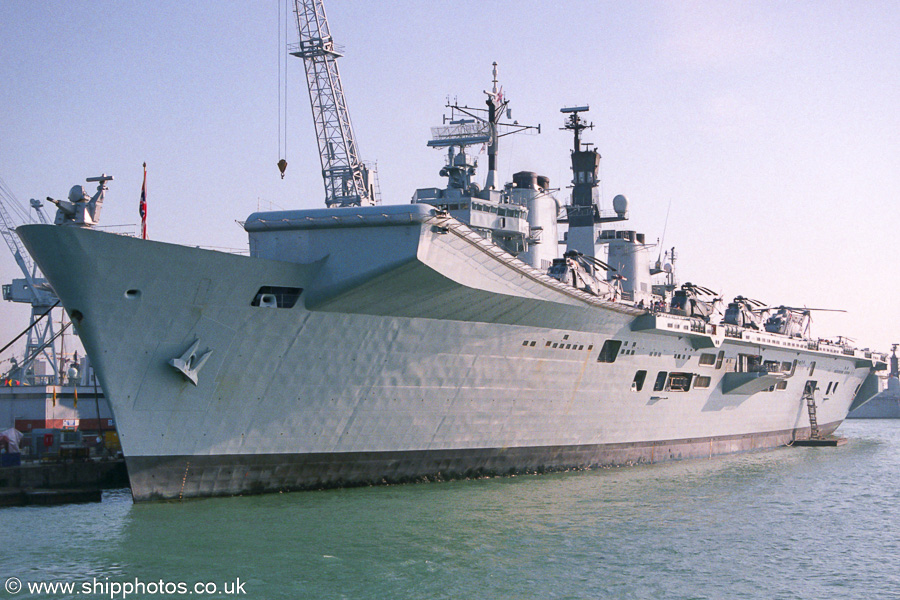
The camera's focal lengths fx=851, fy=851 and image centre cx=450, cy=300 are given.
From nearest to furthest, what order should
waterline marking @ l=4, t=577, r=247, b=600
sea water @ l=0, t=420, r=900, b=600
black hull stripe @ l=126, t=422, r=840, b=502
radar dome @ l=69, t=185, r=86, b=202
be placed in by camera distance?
waterline marking @ l=4, t=577, r=247, b=600, sea water @ l=0, t=420, r=900, b=600, radar dome @ l=69, t=185, r=86, b=202, black hull stripe @ l=126, t=422, r=840, b=502

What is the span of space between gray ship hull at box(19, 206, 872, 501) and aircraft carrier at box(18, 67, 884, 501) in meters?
0.03


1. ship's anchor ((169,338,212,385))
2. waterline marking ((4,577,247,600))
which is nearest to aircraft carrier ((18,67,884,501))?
ship's anchor ((169,338,212,385))

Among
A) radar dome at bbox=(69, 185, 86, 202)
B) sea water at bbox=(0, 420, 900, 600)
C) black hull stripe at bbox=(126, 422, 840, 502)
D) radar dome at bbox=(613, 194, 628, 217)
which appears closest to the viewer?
sea water at bbox=(0, 420, 900, 600)

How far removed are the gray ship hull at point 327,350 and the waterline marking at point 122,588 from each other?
4.95 m

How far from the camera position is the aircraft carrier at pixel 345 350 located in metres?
16.0

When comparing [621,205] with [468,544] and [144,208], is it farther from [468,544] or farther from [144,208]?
[468,544]

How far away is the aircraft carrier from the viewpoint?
16047 mm

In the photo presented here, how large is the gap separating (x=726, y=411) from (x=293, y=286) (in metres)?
19.7

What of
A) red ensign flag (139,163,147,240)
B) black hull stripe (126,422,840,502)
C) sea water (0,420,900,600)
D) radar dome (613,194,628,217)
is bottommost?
sea water (0,420,900,600)

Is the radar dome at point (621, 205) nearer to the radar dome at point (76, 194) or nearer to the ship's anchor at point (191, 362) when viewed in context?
the ship's anchor at point (191, 362)

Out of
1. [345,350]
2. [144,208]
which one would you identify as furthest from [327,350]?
[144,208]

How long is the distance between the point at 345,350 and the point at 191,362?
3.15 m

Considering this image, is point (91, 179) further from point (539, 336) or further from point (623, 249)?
point (623, 249)

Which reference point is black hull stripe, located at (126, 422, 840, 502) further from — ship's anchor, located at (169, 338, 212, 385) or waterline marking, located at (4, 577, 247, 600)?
waterline marking, located at (4, 577, 247, 600)
